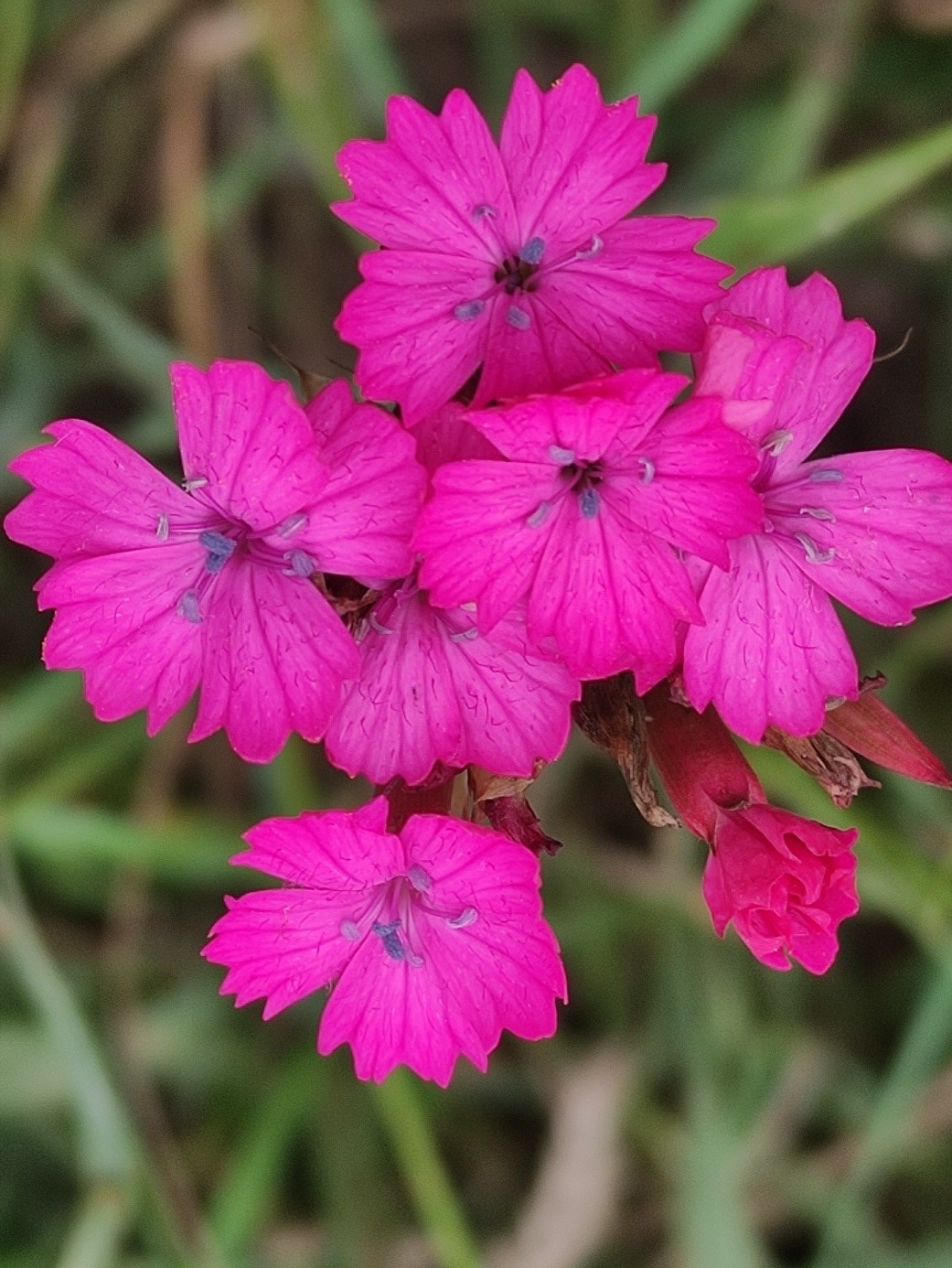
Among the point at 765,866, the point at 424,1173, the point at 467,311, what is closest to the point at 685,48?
the point at 467,311

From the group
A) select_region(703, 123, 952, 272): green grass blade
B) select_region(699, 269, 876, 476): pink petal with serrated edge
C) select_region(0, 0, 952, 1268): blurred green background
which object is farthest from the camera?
select_region(0, 0, 952, 1268): blurred green background

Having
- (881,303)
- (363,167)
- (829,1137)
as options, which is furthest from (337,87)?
(829,1137)

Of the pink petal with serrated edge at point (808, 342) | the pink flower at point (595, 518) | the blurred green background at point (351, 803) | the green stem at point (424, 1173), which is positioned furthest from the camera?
the blurred green background at point (351, 803)

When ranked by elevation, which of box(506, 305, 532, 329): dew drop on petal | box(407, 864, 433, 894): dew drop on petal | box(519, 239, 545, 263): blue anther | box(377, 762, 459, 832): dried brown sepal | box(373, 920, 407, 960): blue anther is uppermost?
box(519, 239, 545, 263): blue anther

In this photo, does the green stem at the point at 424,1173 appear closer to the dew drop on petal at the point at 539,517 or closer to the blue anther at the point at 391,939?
the blue anther at the point at 391,939

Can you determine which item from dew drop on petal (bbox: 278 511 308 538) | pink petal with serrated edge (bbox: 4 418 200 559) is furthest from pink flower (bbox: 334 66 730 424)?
pink petal with serrated edge (bbox: 4 418 200 559)

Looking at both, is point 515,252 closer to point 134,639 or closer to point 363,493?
point 363,493

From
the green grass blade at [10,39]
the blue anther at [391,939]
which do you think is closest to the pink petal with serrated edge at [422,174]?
the blue anther at [391,939]

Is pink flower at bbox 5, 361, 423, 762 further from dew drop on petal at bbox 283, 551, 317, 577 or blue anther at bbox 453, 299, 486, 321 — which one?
blue anther at bbox 453, 299, 486, 321

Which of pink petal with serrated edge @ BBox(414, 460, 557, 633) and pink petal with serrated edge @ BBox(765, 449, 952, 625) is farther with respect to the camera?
pink petal with serrated edge @ BBox(765, 449, 952, 625)
